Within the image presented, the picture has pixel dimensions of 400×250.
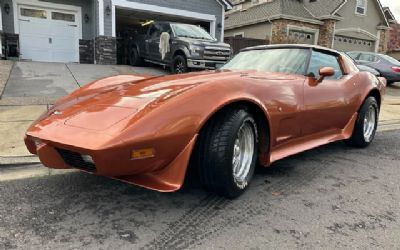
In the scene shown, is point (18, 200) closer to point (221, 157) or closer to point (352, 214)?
point (221, 157)

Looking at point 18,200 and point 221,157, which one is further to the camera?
point 18,200

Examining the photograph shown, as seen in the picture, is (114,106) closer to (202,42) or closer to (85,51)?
(202,42)

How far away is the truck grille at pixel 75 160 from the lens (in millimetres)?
2650

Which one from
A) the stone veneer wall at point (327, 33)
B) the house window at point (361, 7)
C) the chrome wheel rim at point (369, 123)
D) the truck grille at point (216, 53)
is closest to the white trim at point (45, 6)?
the truck grille at point (216, 53)

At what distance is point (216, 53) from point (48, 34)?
7.46 m

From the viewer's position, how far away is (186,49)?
11172 mm

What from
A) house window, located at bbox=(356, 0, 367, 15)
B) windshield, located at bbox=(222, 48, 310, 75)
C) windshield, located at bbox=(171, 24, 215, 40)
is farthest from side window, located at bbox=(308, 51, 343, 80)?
house window, located at bbox=(356, 0, 367, 15)

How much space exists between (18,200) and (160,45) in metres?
9.79

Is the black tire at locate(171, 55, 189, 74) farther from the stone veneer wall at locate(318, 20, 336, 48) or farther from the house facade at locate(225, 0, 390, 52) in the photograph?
the stone veneer wall at locate(318, 20, 336, 48)


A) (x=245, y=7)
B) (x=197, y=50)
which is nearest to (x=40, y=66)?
(x=197, y=50)

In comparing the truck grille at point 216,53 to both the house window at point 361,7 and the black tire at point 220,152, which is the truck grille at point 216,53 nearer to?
the black tire at point 220,152

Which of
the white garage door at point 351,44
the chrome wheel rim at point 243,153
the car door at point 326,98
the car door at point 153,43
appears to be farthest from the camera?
the white garage door at point 351,44

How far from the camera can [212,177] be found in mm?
2926

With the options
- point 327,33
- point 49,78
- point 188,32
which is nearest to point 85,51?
point 188,32
